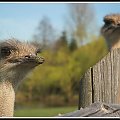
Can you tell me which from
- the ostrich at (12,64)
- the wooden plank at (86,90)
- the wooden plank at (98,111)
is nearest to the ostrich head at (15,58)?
the ostrich at (12,64)

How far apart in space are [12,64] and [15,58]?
0.24 ft

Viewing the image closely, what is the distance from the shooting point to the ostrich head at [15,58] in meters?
2.74

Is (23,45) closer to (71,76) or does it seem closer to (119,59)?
(119,59)

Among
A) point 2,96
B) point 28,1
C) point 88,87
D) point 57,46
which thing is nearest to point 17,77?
point 2,96

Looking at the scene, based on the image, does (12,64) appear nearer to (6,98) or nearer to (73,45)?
(6,98)

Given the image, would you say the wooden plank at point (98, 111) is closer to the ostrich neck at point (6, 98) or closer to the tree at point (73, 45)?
the ostrich neck at point (6, 98)

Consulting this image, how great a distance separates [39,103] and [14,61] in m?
35.0

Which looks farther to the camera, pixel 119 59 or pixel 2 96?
pixel 2 96

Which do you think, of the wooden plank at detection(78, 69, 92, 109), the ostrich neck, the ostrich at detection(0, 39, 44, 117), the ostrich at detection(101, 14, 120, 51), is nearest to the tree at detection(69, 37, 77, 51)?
the ostrich at detection(101, 14, 120, 51)

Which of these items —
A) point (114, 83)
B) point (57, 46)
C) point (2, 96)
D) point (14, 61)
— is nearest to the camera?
point (114, 83)

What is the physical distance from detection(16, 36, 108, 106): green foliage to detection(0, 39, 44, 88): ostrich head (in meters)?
29.0

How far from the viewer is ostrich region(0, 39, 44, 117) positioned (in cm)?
261

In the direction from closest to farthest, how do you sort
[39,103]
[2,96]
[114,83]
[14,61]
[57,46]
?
[114,83], [2,96], [14,61], [57,46], [39,103]

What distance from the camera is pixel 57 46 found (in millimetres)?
35250
